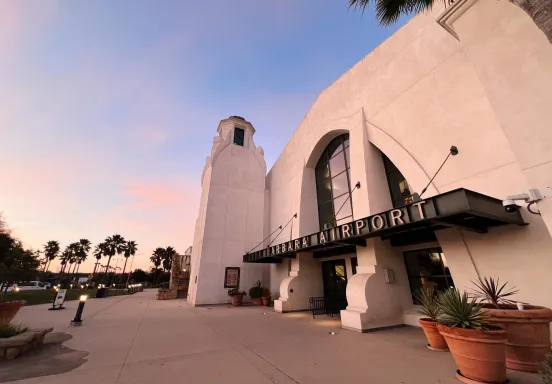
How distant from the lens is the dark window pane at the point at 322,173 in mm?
14702

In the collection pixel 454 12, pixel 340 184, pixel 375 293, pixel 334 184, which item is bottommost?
pixel 375 293

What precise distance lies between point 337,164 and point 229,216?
992cm

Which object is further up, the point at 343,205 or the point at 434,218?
the point at 343,205

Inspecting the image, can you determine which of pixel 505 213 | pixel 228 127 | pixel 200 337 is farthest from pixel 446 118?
pixel 228 127

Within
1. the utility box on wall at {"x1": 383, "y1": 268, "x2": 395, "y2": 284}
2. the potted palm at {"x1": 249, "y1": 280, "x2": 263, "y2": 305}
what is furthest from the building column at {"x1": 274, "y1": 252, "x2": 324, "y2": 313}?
the utility box on wall at {"x1": 383, "y1": 268, "x2": 395, "y2": 284}

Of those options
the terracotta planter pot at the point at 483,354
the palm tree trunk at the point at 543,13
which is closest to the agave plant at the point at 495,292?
the terracotta planter pot at the point at 483,354

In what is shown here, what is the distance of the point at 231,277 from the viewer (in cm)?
1747

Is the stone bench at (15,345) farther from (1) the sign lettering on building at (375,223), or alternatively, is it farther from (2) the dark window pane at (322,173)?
(2) the dark window pane at (322,173)

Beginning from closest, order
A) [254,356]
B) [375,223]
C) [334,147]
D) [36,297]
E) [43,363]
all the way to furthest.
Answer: [43,363] → [254,356] → [375,223] → [334,147] → [36,297]

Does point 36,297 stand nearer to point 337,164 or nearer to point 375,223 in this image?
point 337,164

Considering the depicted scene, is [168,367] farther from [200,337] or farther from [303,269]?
[303,269]

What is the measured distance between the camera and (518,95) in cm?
485

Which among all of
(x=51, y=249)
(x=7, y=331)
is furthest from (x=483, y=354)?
(x=51, y=249)

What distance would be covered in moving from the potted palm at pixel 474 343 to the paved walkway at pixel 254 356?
0.41m
